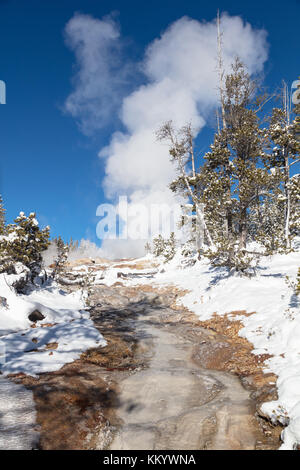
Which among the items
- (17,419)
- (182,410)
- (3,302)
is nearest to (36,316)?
(3,302)

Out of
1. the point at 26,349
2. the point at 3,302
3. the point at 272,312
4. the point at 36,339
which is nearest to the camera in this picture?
the point at 26,349

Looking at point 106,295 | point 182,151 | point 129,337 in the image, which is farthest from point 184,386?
point 182,151

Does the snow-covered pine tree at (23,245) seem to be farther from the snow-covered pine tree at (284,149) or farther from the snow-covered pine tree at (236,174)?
the snow-covered pine tree at (284,149)

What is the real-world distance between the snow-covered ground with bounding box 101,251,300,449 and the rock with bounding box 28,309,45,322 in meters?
8.15

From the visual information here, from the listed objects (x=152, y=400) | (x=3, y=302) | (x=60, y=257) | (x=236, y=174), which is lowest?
(x=152, y=400)

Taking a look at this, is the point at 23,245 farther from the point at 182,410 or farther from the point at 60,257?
the point at 182,410

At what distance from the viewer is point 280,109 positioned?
19.9m

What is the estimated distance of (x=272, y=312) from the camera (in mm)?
9500

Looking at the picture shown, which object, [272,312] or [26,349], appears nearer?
[26,349]

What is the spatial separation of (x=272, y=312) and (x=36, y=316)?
10.6 metres

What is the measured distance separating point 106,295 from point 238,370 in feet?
53.1

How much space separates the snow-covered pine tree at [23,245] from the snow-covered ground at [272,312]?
10910 mm

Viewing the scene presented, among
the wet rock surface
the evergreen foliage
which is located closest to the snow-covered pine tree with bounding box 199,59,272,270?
the evergreen foliage

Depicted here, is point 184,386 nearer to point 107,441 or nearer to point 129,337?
point 107,441
